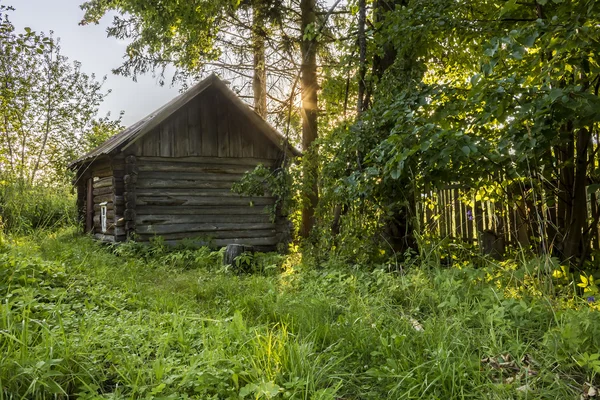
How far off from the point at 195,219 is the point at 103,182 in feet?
10.0

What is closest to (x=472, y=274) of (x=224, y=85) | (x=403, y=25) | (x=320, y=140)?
(x=403, y=25)

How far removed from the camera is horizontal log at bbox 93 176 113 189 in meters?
11.1

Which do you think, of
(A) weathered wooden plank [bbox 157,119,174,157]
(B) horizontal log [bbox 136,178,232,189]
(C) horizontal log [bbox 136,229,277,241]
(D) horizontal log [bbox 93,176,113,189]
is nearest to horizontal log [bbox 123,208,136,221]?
(C) horizontal log [bbox 136,229,277,241]

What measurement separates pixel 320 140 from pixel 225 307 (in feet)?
12.3

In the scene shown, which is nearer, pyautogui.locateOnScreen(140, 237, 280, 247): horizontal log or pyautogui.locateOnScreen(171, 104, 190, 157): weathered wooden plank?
pyautogui.locateOnScreen(140, 237, 280, 247): horizontal log

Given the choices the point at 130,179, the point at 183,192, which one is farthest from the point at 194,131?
the point at 130,179

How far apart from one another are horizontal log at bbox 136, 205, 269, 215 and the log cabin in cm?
2

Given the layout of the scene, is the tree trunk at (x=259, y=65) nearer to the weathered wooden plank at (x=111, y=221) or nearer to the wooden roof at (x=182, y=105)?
the wooden roof at (x=182, y=105)

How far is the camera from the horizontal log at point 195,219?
1038 cm

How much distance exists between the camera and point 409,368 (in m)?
2.68

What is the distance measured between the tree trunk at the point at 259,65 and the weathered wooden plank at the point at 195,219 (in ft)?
12.2

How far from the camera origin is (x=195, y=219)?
Result: 11.0 metres

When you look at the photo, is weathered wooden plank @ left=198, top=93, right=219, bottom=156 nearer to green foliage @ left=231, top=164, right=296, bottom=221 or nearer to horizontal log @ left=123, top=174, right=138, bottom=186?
horizontal log @ left=123, top=174, right=138, bottom=186

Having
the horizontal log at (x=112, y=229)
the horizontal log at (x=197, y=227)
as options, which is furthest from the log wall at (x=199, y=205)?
the horizontal log at (x=112, y=229)
